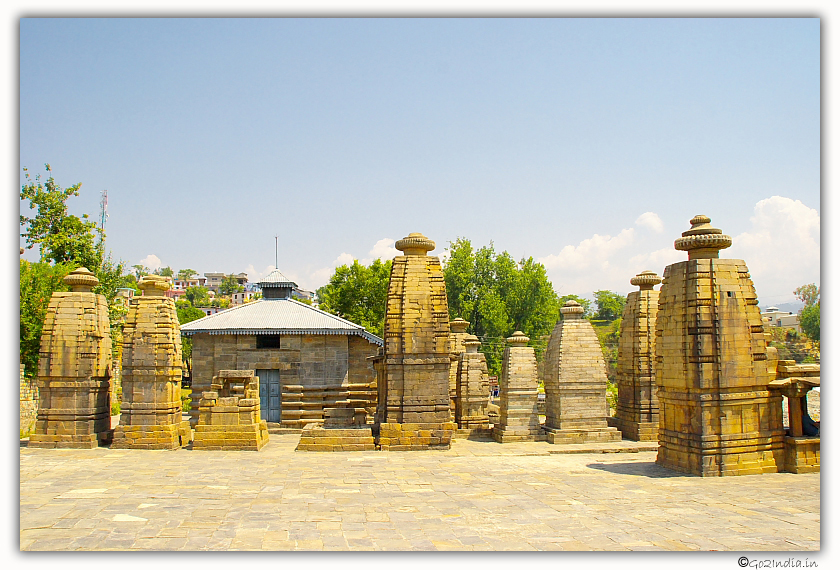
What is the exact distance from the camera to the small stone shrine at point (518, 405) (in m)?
17.2

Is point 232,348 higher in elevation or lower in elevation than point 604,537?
higher

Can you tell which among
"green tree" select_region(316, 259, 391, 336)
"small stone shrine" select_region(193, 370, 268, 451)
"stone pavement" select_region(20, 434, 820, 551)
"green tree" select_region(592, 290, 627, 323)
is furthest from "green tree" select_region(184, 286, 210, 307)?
"stone pavement" select_region(20, 434, 820, 551)

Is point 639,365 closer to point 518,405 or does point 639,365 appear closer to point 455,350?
point 518,405

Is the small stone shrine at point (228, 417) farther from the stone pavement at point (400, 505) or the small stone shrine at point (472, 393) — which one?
the small stone shrine at point (472, 393)

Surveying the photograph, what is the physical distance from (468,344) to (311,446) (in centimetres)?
769

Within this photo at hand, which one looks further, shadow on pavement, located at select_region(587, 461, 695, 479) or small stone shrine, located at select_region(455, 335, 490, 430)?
small stone shrine, located at select_region(455, 335, 490, 430)

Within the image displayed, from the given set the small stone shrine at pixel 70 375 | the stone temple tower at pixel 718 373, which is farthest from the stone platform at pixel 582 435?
the small stone shrine at pixel 70 375

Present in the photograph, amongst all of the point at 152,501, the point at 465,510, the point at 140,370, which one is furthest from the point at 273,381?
the point at 465,510

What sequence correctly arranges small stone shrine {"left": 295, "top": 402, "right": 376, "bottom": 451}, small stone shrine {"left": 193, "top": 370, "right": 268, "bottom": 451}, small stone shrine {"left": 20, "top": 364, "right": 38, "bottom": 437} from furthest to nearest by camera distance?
small stone shrine {"left": 20, "top": 364, "right": 38, "bottom": 437} → small stone shrine {"left": 193, "top": 370, "right": 268, "bottom": 451} → small stone shrine {"left": 295, "top": 402, "right": 376, "bottom": 451}

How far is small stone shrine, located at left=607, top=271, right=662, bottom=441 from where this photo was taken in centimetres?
1781

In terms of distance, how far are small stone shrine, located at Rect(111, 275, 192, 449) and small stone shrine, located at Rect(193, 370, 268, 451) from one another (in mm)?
878

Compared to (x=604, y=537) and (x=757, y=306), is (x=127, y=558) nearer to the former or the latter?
(x=604, y=537)

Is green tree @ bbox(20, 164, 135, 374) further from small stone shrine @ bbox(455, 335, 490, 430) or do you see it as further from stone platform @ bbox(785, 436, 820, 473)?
stone platform @ bbox(785, 436, 820, 473)

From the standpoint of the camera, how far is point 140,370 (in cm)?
1559
